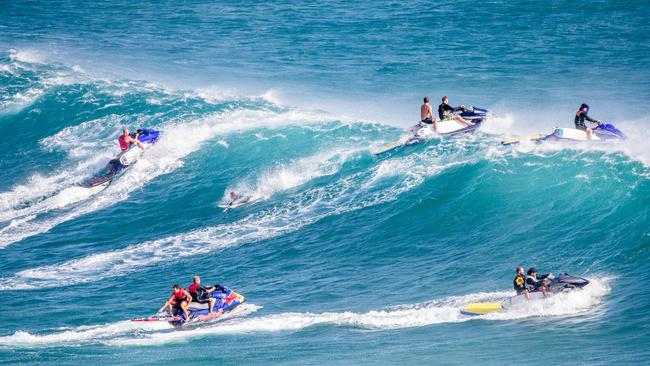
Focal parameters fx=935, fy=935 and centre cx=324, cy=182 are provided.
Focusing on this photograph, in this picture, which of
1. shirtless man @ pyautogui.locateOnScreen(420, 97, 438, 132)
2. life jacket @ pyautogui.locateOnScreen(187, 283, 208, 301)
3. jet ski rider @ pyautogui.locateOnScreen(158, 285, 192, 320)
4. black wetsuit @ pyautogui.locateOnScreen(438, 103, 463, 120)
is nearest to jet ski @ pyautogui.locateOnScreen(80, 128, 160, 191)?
shirtless man @ pyautogui.locateOnScreen(420, 97, 438, 132)

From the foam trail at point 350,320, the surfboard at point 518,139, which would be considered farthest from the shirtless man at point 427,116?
the foam trail at point 350,320

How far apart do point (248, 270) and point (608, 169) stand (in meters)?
14.4

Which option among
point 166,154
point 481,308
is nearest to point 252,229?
point 166,154

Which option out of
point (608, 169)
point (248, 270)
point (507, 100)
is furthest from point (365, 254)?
point (507, 100)

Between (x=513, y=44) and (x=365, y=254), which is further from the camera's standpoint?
(x=513, y=44)

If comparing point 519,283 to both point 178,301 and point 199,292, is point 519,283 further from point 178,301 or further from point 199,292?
point 178,301

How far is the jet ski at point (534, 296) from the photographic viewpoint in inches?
1089

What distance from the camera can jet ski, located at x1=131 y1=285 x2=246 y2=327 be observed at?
30484 mm

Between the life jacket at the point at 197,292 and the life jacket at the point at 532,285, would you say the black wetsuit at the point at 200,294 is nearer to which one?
the life jacket at the point at 197,292

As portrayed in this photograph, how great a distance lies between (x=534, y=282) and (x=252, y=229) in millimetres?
13989

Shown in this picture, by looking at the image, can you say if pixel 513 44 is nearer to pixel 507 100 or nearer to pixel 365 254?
pixel 507 100

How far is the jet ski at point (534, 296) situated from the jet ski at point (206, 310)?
7845mm

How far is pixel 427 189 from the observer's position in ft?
126

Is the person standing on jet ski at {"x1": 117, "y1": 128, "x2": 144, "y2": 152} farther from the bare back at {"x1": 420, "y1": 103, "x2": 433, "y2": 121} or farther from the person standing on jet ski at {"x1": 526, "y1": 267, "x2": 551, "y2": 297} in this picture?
the person standing on jet ski at {"x1": 526, "y1": 267, "x2": 551, "y2": 297}
